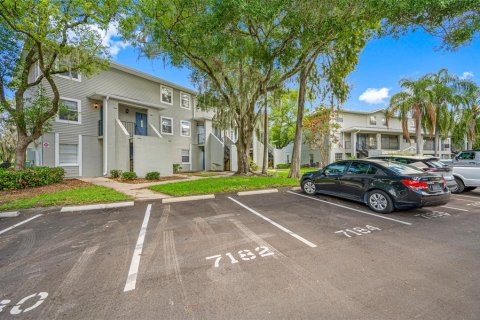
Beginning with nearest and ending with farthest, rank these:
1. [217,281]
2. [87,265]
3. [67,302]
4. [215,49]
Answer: [67,302]
[217,281]
[87,265]
[215,49]

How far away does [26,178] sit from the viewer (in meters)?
9.48

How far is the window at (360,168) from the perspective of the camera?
656cm

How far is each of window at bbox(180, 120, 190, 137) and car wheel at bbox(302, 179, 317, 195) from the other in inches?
588

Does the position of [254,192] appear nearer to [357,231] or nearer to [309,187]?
[309,187]

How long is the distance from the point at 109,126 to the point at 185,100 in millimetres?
8190

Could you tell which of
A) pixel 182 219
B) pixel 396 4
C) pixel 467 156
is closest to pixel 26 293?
pixel 182 219

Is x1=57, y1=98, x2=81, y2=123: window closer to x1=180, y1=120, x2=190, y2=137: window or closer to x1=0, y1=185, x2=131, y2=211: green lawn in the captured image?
x1=0, y1=185, x2=131, y2=211: green lawn

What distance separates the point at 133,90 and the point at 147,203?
1317 centimetres

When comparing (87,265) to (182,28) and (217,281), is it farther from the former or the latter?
(182,28)

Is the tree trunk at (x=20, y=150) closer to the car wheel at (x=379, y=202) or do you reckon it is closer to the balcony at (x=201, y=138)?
the balcony at (x=201, y=138)

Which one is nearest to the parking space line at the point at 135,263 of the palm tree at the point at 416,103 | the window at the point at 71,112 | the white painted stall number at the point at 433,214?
the white painted stall number at the point at 433,214

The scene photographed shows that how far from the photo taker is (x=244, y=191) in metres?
9.26

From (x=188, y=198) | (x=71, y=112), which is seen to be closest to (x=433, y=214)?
(x=188, y=198)

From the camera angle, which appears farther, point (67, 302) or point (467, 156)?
point (467, 156)
